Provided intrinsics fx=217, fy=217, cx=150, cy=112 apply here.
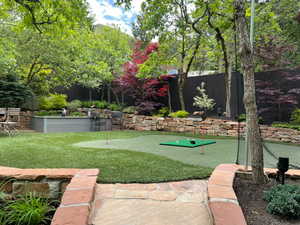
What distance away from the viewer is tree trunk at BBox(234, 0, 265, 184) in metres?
2.14

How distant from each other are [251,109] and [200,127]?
4.92 metres

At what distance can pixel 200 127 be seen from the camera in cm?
702

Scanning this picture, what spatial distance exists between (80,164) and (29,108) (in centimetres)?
757

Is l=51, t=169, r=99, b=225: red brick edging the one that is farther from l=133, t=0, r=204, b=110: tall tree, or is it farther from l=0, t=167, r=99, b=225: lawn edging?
l=133, t=0, r=204, b=110: tall tree

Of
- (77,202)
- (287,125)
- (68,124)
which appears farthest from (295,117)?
(68,124)

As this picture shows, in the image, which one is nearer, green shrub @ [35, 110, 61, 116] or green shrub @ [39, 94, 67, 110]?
green shrub @ [35, 110, 61, 116]

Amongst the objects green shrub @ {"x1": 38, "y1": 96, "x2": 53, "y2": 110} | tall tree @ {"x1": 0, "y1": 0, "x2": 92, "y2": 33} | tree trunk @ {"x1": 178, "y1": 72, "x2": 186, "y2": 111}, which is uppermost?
tall tree @ {"x1": 0, "y1": 0, "x2": 92, "y2": 33}

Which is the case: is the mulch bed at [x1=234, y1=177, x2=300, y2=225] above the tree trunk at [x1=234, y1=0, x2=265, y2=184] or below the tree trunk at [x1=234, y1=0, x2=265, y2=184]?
below

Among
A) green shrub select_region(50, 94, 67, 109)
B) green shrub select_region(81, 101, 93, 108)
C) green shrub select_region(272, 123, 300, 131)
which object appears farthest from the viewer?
green shrub select_region(81, 101, 93, 108)

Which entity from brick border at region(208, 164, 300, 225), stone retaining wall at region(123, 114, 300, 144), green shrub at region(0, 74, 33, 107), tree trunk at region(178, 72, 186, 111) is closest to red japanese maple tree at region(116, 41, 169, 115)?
stone retaining wall at region(123, 114, 300, 144)

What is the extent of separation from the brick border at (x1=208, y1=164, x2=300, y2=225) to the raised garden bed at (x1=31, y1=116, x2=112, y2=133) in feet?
23.6

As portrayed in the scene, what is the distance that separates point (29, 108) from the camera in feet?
30.3

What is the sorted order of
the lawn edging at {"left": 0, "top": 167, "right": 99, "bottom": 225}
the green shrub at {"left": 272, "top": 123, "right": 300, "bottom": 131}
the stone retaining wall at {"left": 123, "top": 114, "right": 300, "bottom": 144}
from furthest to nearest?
the stone retaining wall at {"left": 123, "top": 114, "right": 300, "bottom": 144}
the green shrub at {"left": 272, "top": 123, "right": 300, "bottom": 131}
the lawn edging at {"left": 0, "top": 167, "right": 99, "bottom": 225}

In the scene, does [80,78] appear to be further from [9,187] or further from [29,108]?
[9,187]
